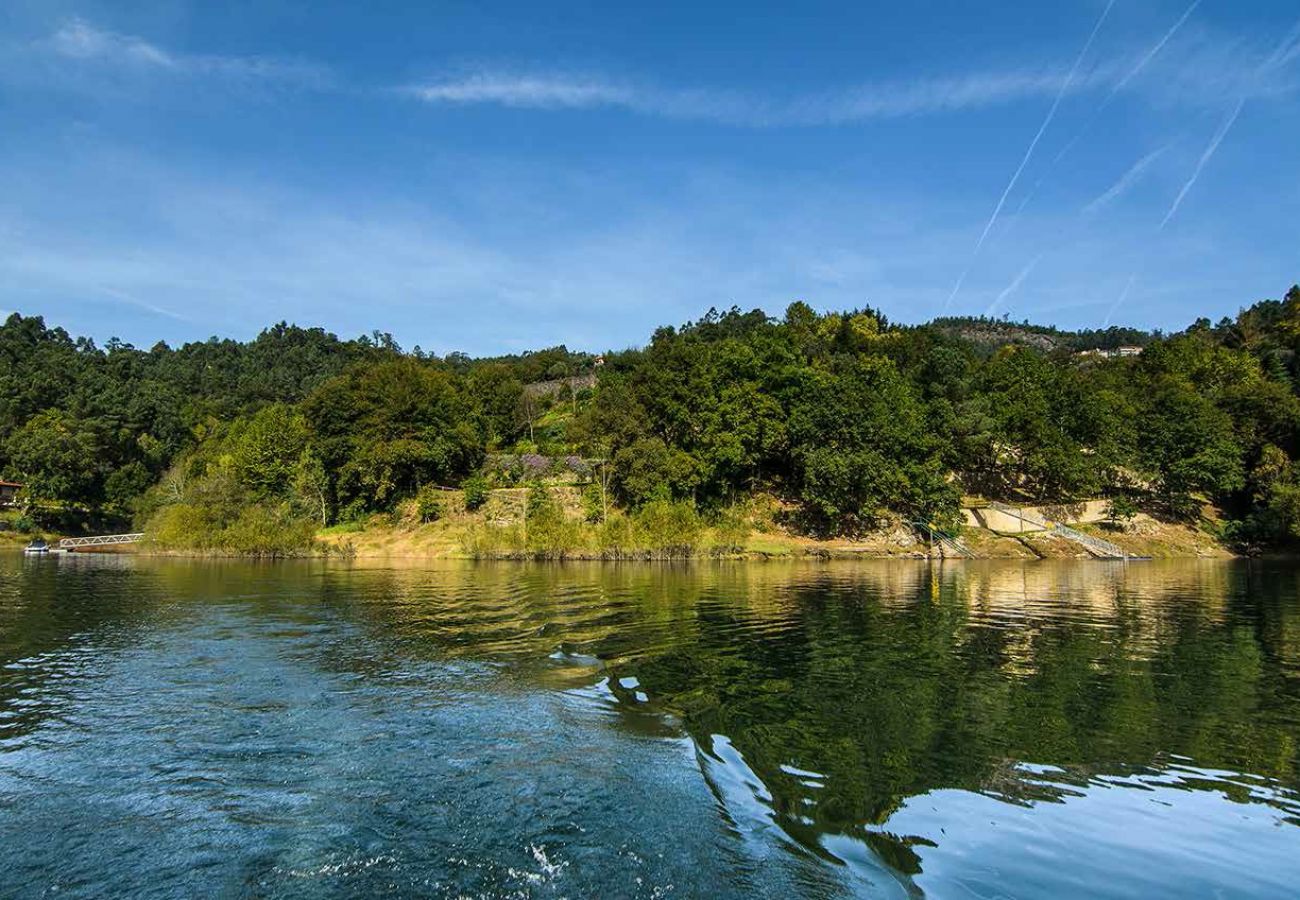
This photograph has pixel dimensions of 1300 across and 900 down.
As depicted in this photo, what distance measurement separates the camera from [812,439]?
68500 millimetres

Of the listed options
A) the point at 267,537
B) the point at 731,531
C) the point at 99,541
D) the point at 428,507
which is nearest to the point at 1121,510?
the point at 731,531

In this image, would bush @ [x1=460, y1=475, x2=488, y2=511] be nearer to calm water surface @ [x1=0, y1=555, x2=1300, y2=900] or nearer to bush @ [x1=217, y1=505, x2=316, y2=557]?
bush @ [x1=217, y1=505, x2=316, y2=557]

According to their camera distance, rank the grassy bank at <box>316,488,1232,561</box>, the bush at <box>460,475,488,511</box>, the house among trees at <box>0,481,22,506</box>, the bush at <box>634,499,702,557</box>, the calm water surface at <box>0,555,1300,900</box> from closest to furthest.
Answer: the calm water surface at <box>0,555,1300,900</box>
the bush at <box>634,499,702,557</box>
the grassy bank at <box>316,488,1232,561</box>
the bush at <box>460,475,488,511</box>
the house among trees at <box>0,481,22,506</box>

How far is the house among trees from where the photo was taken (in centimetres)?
10966

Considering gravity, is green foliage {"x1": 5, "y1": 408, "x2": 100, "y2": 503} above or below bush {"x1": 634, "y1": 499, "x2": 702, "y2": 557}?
above

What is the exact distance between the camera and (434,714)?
44.5 feet

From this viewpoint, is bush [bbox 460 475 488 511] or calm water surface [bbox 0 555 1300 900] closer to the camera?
calm water surface [bbox 0 555 1300 900]

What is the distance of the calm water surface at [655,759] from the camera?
7691 millimetres

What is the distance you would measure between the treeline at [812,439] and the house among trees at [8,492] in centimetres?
694

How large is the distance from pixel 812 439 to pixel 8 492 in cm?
11863

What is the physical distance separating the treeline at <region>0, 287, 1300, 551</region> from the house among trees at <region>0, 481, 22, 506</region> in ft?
22.8

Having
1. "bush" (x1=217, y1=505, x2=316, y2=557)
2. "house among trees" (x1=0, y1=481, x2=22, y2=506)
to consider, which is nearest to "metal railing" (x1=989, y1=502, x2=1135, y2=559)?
"bush" (x1=217, y1=505, x2=316, y2=557)

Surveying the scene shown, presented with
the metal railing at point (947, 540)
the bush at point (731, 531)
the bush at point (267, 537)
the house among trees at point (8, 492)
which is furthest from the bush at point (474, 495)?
the house among trees at point (8, 492)

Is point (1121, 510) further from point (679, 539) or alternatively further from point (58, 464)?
point (58, 464)
